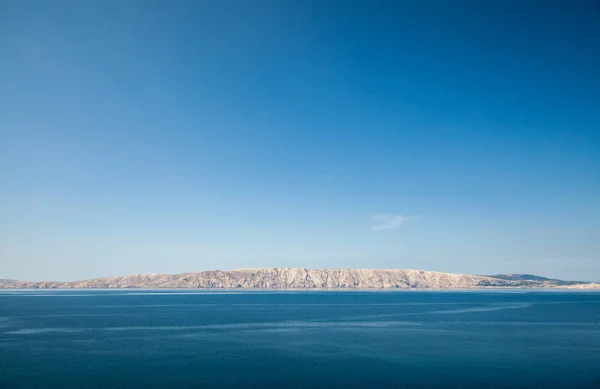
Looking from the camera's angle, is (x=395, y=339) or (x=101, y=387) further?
(x=395, y=339)

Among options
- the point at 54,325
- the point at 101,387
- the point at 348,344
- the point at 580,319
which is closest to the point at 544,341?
the point at 348,344

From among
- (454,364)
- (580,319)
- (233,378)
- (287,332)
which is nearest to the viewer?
(233,378)

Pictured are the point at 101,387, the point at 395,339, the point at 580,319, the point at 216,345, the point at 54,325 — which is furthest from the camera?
the point at 580,319

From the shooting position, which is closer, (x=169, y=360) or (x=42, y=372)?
(x=42, y=372)

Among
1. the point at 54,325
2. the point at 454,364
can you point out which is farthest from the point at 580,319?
the point at 54,325

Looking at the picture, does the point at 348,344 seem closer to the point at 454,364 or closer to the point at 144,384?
the point at 454,364

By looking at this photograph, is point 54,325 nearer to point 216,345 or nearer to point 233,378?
point 216,345

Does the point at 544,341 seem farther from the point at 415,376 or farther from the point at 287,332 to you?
the point at 287,332

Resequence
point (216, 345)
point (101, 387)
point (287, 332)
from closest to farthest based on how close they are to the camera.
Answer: point (101, 387)
point (216, 345)
point (287, 332)

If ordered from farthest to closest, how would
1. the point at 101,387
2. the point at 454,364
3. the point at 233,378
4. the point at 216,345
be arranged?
the point at 216,345, the point at 454,364, the point at 233,378, the point at 101,387
